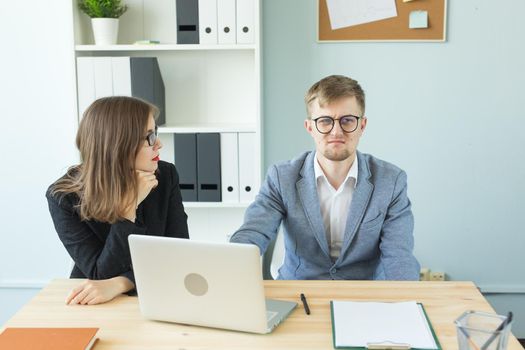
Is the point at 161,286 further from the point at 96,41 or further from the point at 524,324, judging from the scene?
the point at 524,324

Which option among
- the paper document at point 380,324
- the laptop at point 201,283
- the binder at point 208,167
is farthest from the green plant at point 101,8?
the paper document at point 380,324

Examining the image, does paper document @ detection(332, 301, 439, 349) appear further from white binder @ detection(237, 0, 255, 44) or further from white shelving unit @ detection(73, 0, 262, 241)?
white binder @ detection(237, 0, 255, 44)

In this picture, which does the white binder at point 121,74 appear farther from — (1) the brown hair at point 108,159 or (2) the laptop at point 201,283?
(2) the laptop at point 201,283

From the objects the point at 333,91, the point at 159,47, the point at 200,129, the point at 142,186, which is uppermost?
the point at 159,47

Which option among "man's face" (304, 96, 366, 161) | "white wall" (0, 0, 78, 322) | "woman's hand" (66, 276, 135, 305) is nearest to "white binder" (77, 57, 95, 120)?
"white wall" (0, 0, 78, 322)

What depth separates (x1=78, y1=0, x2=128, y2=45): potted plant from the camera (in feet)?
8.59

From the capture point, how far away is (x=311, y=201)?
1.94 m

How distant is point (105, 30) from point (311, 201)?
1.29 meters

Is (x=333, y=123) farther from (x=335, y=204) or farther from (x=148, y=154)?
(x=148, y=154)

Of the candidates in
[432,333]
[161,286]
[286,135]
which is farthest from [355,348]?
[286,135]

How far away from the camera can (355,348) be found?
1.25 meters

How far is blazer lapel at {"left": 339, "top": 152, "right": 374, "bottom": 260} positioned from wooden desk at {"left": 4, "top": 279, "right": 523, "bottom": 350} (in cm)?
27

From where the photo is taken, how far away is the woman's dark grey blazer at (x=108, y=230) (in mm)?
1708

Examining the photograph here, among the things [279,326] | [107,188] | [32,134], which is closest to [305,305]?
[279,326]
